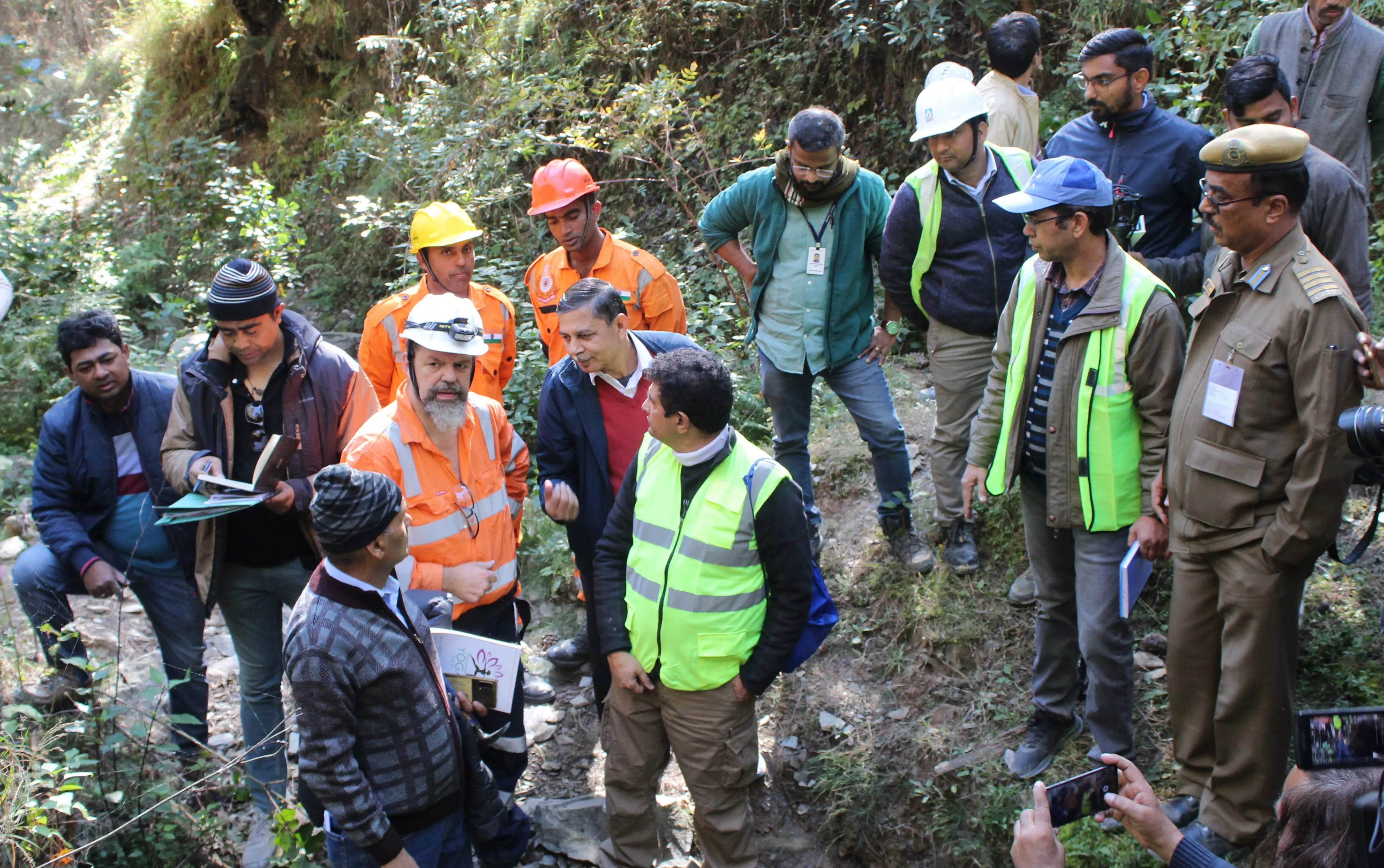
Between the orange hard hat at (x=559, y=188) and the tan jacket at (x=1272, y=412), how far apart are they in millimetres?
2638

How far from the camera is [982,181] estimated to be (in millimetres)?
4180

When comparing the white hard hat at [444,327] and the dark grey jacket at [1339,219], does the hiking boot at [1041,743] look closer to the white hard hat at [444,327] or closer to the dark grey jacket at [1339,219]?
the dark grey jacket at [1339,219]

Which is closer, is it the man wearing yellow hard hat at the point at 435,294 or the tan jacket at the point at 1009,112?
the man wearing yellow hard hat at the point at 435,294

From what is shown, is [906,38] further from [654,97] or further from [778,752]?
[778,752]

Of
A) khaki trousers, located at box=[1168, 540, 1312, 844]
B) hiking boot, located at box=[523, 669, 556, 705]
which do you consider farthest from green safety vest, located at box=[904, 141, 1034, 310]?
hiking boot, located at box=[523, 669, 556, 705]

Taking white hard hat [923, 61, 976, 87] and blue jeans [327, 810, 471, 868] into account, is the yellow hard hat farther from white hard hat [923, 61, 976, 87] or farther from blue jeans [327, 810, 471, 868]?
blue jeans [327, 810, 471, 868]

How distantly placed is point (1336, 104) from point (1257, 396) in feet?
8.03

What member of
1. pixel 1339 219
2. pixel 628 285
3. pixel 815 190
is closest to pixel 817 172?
pixel 815 190

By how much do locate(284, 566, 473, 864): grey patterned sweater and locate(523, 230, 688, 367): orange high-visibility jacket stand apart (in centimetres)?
205

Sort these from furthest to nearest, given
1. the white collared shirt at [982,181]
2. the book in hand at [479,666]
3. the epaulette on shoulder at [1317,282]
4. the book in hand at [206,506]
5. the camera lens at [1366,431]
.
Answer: the white collared shirt at [982,181]
the book in hand at [206,506]
the book in hand at [479,666]
the epaulette on shoulder at [1317,282]
the camera lens at [1366,431]

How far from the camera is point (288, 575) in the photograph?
3.81 m

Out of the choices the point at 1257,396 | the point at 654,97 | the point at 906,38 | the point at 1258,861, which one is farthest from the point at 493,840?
the point at 906,38

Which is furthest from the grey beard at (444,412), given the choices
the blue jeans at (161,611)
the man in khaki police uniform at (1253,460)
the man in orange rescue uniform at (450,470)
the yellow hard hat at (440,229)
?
the man in khaki police uniform at (1253,460)

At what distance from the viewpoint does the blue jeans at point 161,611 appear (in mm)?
4098
